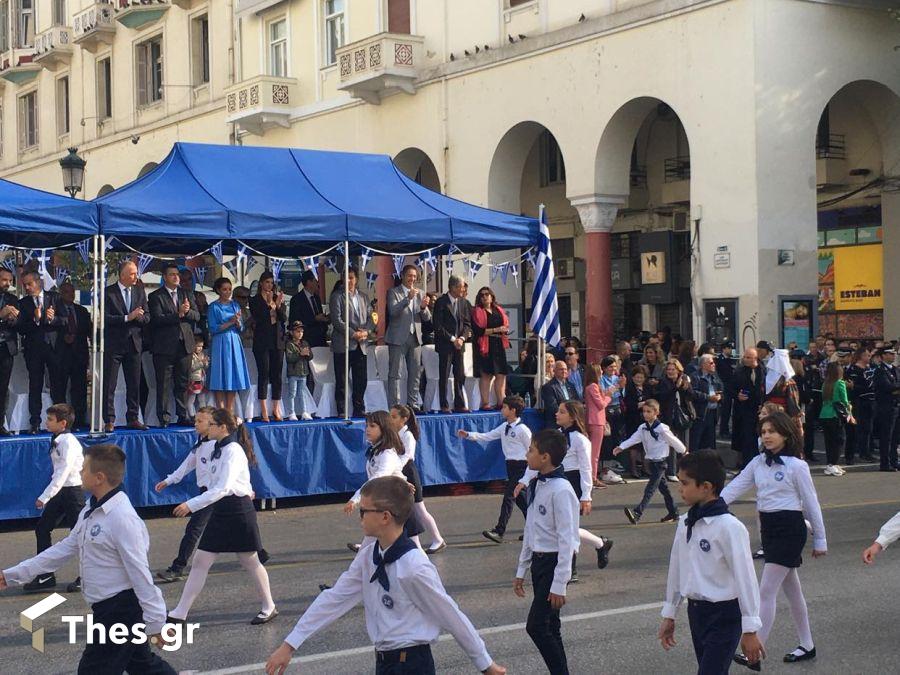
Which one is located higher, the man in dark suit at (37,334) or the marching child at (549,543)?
the man in dark suit at (37,334)

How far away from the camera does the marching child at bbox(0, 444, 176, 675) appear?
6.14 metres

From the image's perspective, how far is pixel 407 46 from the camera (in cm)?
2842

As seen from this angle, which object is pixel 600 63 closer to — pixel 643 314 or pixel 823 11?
pixel 823 11

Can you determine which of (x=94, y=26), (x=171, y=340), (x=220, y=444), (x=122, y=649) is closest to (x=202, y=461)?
(x=220, y=444)

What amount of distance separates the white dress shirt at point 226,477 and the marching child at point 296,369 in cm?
631

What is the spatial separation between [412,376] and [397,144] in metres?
13.8

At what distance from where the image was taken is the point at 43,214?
44.7 ft

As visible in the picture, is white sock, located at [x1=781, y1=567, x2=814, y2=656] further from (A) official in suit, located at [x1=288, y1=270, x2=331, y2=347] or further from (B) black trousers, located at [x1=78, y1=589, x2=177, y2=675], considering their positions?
(A) official in suit, located at [x1=288, y1=270, x2=331, y2=347]

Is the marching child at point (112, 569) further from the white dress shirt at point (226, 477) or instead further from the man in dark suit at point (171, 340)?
the man in dark suit at point (171, 340)

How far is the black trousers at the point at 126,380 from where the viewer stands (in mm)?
14297

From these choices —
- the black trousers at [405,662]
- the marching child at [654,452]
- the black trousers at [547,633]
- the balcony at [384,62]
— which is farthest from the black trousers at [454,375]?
the balcony at [384,62]

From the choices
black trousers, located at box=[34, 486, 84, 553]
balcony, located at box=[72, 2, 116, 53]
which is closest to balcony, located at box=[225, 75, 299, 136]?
balcony, located at box=[72, 2, 116, 53]

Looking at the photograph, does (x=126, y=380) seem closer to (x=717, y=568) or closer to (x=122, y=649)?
(x=122, y=649)

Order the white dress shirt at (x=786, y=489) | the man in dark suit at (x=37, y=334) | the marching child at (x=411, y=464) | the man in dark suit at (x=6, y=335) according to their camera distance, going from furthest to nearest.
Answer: the man in dark suit at (x=37, y=334), the man in dark suit at (x=6, y=335), the marching child at (x=411, y=464), the white dress shirt at (x=786, y=489)
